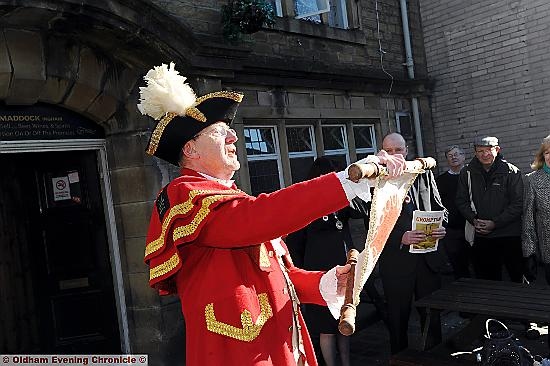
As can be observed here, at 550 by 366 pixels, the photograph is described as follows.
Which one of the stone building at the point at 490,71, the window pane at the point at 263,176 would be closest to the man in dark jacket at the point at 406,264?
the window pane at the point at 263,176

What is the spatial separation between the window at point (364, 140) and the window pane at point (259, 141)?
1.90 meters

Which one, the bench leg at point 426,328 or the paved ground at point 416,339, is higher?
the bench leg at point 426,328

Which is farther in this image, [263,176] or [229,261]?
[263,176]

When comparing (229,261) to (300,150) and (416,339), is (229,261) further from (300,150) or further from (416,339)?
(300,150)

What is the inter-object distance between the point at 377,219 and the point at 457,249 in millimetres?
5136

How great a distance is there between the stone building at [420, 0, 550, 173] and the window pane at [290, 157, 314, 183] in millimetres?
3613

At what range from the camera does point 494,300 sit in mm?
4250

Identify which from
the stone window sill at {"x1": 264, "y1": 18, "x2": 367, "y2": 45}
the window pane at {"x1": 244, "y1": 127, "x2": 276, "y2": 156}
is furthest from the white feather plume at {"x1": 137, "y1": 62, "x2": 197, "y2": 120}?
the stone window sill at {"x1": 264, "y1": 18, "x2": 367, "y2": 45}

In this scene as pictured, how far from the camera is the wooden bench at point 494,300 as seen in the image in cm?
387

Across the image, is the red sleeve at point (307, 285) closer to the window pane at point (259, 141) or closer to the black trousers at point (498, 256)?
the black trousers at point (498, 256)

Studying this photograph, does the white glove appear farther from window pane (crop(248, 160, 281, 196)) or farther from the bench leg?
window pane (crop(248, 160, 281, 196))

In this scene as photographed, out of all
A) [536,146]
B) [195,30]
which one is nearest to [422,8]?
[536,146]

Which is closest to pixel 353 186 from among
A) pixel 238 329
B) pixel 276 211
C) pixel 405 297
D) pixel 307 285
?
pixel 276 211

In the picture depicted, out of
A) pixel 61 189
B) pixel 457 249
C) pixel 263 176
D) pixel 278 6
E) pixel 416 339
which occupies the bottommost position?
pixel 416 339
